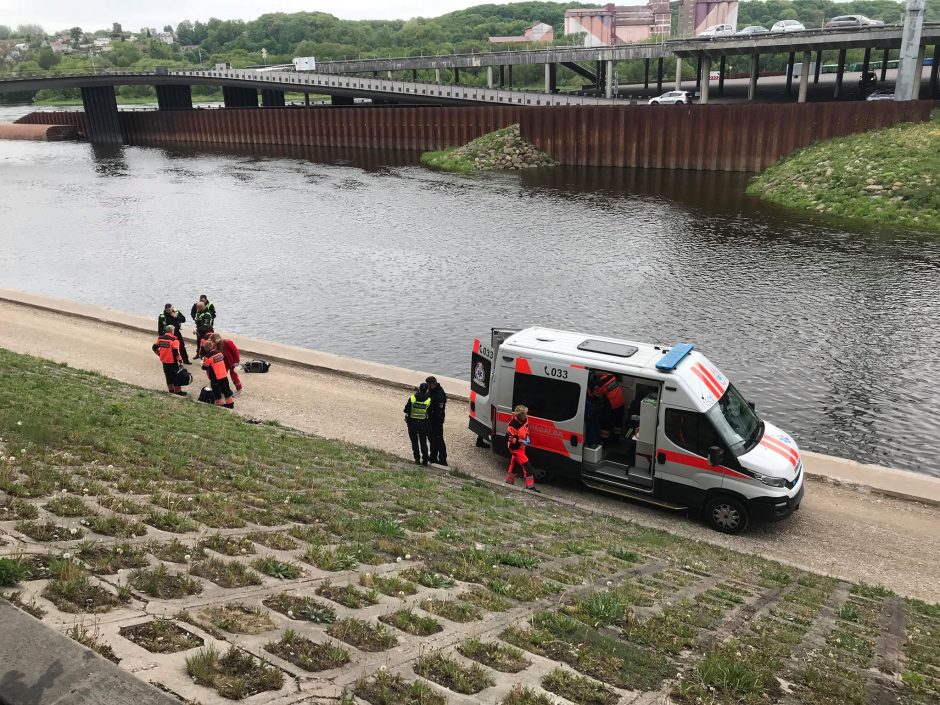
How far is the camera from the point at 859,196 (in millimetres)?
41281

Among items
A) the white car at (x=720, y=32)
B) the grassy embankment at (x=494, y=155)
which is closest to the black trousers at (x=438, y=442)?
the grassy embankment at (x=494, y=155)

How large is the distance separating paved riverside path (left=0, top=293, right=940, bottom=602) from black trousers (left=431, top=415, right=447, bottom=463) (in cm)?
43

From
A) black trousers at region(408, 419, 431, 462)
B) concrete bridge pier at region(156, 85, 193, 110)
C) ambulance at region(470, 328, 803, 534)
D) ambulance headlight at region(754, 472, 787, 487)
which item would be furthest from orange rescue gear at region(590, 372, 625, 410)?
concrete bridge pier at region(156, 85, 193, 110)

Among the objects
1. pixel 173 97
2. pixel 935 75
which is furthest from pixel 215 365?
pixel 173 97

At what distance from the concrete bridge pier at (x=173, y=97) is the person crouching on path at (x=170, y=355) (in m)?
105

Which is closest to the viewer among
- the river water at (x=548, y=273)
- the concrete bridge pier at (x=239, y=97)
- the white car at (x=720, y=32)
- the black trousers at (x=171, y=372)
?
the black trousers at (x=171, y=372)

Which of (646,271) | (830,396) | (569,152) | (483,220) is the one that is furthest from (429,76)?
(830,396)

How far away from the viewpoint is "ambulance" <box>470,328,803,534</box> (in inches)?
489

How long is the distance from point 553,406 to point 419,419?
2440 mm

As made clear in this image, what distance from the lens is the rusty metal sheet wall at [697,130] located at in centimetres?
4788

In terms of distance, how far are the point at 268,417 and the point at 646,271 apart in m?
19.5

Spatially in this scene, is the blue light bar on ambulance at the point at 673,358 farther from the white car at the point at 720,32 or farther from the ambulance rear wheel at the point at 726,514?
the white car at the point at 720,32

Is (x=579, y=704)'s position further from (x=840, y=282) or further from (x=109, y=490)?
(x=840, y=282)

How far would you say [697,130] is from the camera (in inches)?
2127
